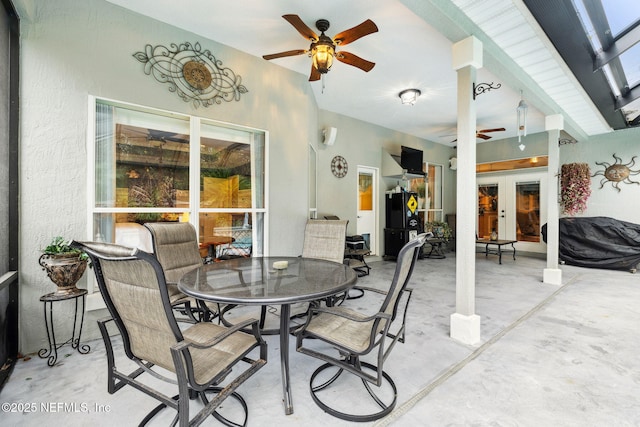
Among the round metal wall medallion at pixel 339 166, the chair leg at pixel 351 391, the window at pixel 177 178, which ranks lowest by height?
the chair leg at pixel 351 391

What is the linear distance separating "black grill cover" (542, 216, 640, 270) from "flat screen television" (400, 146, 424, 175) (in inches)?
126

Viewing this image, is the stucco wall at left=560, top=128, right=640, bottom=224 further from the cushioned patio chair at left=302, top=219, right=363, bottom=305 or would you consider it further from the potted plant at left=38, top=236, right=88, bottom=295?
the potted plant at left=38, top=236, right=88, bottom=295

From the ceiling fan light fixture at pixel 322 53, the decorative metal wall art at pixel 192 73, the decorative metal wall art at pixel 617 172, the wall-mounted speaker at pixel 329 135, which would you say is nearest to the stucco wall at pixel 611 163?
the decorative metal wall art at pixel 617 172

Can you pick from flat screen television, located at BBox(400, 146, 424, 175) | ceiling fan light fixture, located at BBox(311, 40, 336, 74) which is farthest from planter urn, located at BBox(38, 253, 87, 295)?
flat screen television, located at BBox(400, 146, 424, 175)

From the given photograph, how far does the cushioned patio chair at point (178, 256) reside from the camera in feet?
7.47

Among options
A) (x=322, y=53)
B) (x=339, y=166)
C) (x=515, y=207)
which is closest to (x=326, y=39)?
(x=322, y=53)

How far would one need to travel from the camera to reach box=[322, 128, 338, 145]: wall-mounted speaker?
520 cm

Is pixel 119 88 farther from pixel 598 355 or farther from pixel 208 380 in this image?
pixel 598 355

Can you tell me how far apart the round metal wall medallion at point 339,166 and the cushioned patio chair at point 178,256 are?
347 cm

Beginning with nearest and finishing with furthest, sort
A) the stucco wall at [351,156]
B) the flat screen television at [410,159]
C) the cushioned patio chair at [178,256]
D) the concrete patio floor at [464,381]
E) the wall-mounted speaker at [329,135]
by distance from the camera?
1. the concrete patio floor at [464,381]
2. the cushioned patio chair at [178,256]
3. the wall-mounted speaker at [329,135]
4. the stucco wall at [351,156]
5. the flat screen television at [410,159]

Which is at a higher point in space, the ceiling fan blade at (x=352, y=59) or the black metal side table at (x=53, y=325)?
the ceiling fan blade at (x=352, y=59)

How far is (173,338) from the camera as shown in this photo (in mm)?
1198

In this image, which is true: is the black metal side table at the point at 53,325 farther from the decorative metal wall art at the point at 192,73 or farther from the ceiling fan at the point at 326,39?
the ceiling fan at the point at 326,39

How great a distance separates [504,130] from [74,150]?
24.8 feet
